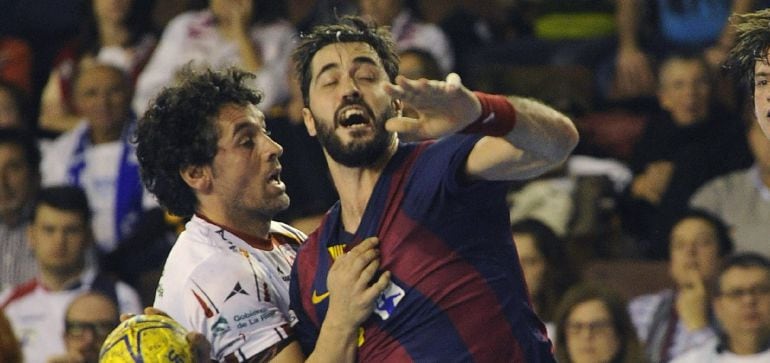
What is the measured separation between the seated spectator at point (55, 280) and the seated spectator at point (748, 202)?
3041mm

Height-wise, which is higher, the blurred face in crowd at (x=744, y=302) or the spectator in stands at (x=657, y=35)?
the spectator in stands at (x=657, y=35)

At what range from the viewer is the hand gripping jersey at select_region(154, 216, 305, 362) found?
17.9 feet

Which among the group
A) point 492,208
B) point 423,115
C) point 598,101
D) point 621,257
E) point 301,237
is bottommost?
point 621,257

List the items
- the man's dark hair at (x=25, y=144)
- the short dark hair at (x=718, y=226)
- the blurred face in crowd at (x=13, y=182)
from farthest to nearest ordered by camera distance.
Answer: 1. the man's dark hair at (x=25, y=144)
2. the blurred face in crowd at (x=13, y=182)
3. the short dark hair at (x=718, y=226)

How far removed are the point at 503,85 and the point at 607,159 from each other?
29.7 inches

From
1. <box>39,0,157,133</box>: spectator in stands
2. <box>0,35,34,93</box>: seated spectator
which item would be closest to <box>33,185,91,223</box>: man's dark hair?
<box>39,0,157,133</box>: spectator in stands

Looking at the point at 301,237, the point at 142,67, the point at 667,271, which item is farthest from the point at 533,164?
the point at 142,67

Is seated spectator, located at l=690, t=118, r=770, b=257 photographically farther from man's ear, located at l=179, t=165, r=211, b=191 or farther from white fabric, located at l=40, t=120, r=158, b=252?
man's ear, located at l=179, t=165, r=211, b=191

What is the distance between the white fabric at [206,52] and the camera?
9.51m

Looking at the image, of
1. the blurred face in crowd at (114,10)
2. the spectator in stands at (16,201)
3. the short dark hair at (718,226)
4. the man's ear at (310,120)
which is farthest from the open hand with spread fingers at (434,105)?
the blurred face in crowd at (114,10)

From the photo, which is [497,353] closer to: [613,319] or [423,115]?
[423,115]

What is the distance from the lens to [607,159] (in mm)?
9250

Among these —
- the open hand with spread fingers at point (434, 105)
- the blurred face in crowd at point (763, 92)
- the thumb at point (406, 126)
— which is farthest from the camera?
the blurred face in crowd at point (763, 92)

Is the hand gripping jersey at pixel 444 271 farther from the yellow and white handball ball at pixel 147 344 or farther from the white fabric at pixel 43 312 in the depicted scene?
the white fabric at pixel 43 312
